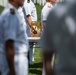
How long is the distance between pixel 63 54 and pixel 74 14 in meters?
0.27

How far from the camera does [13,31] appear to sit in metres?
4.68

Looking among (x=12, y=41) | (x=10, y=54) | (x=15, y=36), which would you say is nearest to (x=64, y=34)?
(x=10, y=54)

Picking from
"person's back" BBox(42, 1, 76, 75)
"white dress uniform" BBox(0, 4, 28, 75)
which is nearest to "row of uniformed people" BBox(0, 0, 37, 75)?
"white dress uniform" BBox(0, 4, 28, 75)

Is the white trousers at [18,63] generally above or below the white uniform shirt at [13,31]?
below

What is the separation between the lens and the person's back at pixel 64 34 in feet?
10.2

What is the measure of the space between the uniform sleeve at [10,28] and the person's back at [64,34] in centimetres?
150

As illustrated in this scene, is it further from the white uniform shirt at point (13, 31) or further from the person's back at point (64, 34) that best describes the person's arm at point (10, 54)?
the person's back at point (64, 34)

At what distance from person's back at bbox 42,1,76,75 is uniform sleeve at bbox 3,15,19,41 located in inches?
59.0

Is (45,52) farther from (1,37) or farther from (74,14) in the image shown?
(1,37)

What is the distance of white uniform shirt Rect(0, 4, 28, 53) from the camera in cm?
468

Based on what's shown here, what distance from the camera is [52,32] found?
124 inches

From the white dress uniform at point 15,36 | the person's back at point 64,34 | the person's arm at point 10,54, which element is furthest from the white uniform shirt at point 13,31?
the person's back at point 64,34

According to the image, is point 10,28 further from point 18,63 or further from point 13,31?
point 18,63

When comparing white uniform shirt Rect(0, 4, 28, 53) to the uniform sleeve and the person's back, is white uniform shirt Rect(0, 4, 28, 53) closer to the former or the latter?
the uniform sleeve
